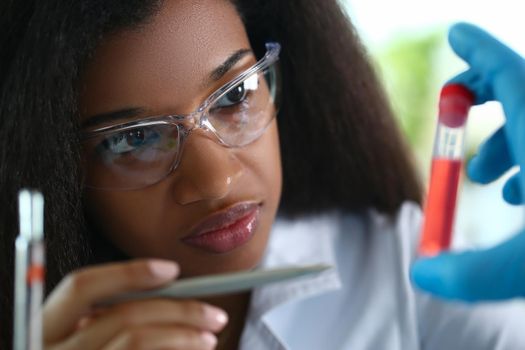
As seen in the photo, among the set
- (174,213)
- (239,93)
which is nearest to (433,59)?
(239,93)

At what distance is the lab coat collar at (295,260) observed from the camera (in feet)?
3.20

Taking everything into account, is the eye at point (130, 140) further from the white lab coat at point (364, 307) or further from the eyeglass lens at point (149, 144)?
the white lab coat at point (364, 307)

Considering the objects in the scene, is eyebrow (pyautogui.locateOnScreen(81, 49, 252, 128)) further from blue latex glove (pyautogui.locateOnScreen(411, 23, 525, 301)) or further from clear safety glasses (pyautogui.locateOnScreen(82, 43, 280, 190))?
blue latex glove (pyautogui.locateOnScreen(411, 23, 525, 301))

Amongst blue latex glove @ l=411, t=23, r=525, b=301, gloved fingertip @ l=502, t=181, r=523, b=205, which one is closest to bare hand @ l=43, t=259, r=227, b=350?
blue latex glove @ l=411, t=23, r=525, b=301

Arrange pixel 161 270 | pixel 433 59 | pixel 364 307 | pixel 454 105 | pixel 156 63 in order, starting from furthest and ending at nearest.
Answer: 1. pixel 433 59
2. pixel 364 307
3. pixel 156 63
4. pixel 454 105
5. pixel 161 270

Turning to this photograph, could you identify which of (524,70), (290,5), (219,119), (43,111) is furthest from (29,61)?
(524,70)

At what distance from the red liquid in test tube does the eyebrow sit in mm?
276

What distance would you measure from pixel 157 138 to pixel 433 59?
1840 mm

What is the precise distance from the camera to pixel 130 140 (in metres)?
0.83

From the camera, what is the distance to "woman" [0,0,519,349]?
78cm

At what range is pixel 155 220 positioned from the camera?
2.77 feet

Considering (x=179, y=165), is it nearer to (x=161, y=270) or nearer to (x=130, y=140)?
(x=130, y=140)

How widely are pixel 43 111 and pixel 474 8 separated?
5.97 feet

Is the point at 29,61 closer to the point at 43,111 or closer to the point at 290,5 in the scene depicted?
the point at 43,111
